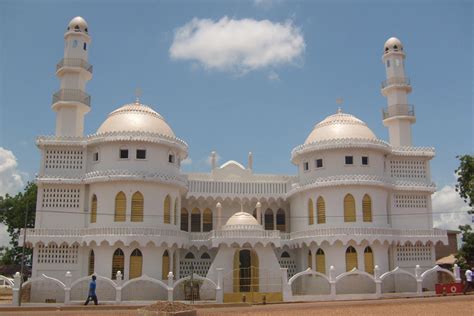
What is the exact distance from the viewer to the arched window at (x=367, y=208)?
101 feet

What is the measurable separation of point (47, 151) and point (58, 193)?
272 cm

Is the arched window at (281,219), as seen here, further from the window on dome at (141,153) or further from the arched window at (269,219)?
the window on dome at (141,153)

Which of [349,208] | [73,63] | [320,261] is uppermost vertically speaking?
[73,63]

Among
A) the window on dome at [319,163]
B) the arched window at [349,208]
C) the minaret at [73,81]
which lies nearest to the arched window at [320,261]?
the arched window at [349,208]

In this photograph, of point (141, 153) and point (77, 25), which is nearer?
point (141, 153)

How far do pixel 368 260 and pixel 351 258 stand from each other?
102 centimetres

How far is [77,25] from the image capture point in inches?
1321

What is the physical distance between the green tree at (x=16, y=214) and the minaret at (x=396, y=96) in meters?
28.8

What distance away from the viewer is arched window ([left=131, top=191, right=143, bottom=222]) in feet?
95.1

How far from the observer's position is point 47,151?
3100cm

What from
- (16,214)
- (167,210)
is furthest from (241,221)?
(16,214)

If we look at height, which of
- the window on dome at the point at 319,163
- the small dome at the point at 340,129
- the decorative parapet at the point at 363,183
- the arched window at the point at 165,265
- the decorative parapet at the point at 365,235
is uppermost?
the small dome at the point at 340,129

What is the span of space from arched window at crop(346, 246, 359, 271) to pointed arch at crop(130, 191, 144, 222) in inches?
487

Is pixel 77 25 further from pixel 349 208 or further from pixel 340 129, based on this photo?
pixel 349 208
